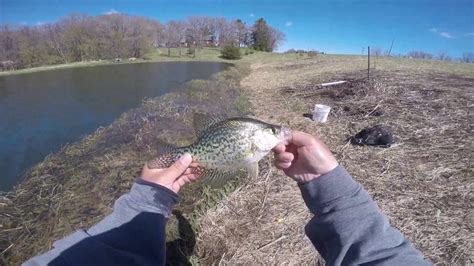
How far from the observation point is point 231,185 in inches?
237

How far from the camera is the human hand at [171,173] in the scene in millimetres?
2441

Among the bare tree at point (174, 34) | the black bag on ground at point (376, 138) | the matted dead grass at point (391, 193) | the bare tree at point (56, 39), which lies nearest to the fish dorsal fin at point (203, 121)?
the matted dead grass at point (391, 193)

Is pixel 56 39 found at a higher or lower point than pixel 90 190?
higher

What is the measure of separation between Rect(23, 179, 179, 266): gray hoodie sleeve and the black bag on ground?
20.6 ft

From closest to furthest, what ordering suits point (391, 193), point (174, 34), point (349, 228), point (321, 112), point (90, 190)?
1. point (349, 228)
2. point (391, 193)
3. point (90, 190)
4. point (321, 112)
5. point (174, 34)

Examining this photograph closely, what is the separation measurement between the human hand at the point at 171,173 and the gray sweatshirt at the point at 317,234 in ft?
0.91

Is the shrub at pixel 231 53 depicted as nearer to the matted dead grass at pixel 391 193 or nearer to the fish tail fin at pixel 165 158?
the matted dead grass at pixel 391 193

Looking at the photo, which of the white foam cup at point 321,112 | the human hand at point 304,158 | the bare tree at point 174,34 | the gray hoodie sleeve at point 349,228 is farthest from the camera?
the bare tree at point 174,34

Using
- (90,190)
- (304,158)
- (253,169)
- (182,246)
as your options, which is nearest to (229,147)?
(253,169)

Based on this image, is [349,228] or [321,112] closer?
[349,228]

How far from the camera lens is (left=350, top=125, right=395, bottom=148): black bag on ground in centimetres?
735

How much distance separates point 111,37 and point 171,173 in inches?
2540

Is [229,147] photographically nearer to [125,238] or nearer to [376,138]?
[125,238]

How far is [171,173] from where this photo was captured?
249 cm
